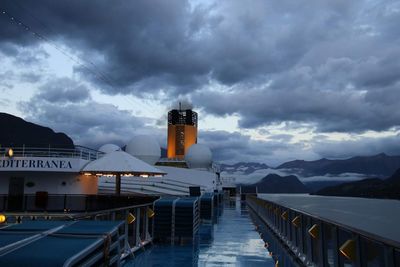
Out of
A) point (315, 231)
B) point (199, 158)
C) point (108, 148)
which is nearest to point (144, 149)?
point (108, 148)

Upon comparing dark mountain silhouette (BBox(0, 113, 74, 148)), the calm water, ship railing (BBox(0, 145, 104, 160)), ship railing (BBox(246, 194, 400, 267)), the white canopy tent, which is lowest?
the calm water

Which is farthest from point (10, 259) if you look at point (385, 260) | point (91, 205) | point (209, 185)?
point (209, 185)

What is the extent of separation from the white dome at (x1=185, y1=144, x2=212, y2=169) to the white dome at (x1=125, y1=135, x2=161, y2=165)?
6.84m

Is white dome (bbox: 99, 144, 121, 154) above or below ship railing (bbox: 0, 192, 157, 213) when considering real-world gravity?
above

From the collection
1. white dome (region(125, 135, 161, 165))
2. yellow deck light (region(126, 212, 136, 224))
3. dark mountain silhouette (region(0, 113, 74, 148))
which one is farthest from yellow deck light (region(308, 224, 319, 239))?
dark mountain silhouette (region(0, 113, 74, 148))

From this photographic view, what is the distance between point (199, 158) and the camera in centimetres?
5844

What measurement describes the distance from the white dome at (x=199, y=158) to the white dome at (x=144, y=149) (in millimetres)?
6839

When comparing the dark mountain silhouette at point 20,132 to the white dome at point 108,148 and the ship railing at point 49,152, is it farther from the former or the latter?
the ship railing at point 49,152

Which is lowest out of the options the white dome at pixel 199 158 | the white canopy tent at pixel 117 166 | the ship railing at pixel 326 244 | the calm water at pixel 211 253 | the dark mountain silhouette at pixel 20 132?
the calm water at pixel 211 253

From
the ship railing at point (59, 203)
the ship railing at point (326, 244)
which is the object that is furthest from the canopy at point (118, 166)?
the ship railing at point (326, 244)

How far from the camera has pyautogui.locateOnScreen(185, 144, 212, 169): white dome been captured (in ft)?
192

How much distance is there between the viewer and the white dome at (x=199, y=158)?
5847 cm

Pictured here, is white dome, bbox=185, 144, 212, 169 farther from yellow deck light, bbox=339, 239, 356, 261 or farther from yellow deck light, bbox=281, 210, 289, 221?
yellow deck light, bbox=339, 239, 356, 261

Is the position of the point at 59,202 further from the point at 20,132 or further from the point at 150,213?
the point at 20,132
